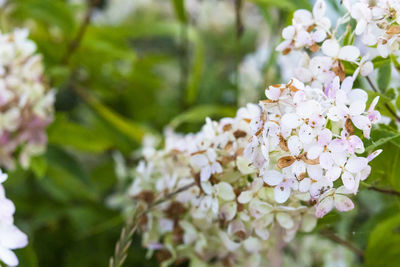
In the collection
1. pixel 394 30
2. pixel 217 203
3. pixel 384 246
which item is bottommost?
pixel 384 246

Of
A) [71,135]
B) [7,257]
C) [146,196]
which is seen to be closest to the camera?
[7,257]

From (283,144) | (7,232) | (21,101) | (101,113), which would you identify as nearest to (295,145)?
(283,144)

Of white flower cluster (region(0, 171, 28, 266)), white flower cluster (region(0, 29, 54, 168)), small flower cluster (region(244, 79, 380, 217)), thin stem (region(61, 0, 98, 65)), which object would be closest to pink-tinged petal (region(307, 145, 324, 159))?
small flower cluster (region(244, 79, 380, 217))

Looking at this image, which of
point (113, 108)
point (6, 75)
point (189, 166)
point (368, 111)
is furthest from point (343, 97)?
point (113, 108)

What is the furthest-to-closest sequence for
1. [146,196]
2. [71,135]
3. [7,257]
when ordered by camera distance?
[71,135], [146,196], [7,257]

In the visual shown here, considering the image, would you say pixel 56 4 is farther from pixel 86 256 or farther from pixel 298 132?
pixel 298 132

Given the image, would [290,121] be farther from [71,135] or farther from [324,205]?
[71,135]

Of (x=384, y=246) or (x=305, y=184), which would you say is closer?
(x=305, y=184)
